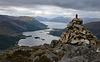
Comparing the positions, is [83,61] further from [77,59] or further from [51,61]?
[51,61]

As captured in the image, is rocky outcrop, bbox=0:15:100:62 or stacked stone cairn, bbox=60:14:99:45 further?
stacked stone cairn, bbox=60:14:99:45

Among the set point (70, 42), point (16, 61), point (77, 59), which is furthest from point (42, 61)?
point (70, 42)

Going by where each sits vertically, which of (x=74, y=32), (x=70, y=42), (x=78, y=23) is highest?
(x=78, y=23)

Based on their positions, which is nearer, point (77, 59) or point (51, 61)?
point (77, 59)

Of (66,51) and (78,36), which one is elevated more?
(78,36)

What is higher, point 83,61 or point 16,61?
point 83,61

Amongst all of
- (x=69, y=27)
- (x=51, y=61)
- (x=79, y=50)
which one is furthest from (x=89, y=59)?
(x=69, y=27)

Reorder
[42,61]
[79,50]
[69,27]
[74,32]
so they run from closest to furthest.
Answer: [79,50] < [42,61] < [74,32] < [69,27]

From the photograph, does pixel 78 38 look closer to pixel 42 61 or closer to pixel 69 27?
pixel 69 27

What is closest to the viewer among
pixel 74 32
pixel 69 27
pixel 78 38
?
pixel 78 38

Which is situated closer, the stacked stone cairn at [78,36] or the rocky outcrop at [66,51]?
the rocky outcrop at [66,51]

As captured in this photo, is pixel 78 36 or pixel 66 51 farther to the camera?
pixel 78 36
